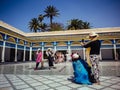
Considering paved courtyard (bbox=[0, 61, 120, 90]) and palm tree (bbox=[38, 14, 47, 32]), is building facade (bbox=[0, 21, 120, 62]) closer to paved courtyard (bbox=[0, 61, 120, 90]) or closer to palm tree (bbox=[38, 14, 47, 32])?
palm tree (bbox=[38, 14, 47, 32])

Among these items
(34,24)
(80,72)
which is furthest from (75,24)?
(80,72)

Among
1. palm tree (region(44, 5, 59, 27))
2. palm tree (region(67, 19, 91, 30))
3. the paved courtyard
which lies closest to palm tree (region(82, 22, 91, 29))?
palm tree (region(67, 19, 91, 30))

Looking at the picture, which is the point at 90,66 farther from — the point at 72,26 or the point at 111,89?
the point at 72,26

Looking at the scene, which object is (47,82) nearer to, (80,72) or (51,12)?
(80,72)

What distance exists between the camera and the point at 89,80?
4.28 meters

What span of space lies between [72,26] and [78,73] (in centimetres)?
3311

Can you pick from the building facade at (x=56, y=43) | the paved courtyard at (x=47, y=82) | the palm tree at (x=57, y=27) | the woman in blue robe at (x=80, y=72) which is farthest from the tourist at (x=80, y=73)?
the palm tree at (x=57, y=27)

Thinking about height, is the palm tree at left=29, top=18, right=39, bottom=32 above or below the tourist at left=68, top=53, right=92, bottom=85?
above

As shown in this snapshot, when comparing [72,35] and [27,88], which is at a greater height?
[72,35]

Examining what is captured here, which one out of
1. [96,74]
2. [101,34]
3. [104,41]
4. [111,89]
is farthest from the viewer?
[101,34]

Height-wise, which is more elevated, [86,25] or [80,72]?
[86,25]

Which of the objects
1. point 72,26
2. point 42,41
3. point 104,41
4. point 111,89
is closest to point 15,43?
point 42,41

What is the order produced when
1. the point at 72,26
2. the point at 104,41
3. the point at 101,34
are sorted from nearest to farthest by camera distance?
1. the point at 104,41
2. the point at 101,34
3. the point at 72,26

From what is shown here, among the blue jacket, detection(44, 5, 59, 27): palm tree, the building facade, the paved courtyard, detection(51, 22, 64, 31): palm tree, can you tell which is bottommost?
the paved courtyard
